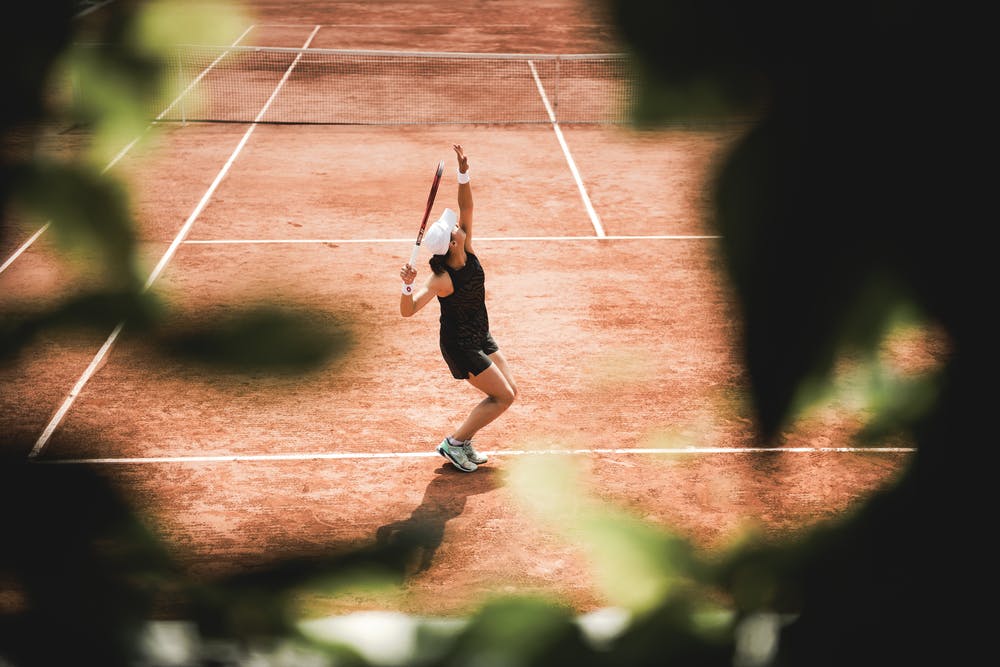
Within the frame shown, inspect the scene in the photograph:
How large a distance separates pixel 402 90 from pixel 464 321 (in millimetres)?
17725

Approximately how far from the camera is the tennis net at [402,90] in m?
22.0

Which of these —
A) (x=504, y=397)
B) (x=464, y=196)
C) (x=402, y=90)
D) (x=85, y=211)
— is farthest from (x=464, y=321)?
(x=402, y=90)

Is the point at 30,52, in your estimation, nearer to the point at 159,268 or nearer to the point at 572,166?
the point at 159,268

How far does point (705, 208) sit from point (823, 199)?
0.08m

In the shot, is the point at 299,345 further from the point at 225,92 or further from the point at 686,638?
the point at 225,92

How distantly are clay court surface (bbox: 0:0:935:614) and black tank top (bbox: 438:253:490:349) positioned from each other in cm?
57

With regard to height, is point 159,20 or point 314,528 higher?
point 159,20

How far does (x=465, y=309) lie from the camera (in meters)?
7.96

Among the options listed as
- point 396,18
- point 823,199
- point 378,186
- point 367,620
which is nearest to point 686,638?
point 367,620

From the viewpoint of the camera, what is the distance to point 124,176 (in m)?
0.78

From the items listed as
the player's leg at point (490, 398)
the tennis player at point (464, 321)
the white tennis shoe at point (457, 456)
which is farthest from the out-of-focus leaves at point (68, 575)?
the white tennis shoe at point (457, 456)

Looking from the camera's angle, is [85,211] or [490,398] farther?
[490,398]

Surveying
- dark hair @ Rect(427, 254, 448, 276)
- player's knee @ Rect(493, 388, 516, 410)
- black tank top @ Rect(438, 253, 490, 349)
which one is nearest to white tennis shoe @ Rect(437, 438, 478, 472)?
player's knee @ Rect(493, 388, 516, 410)

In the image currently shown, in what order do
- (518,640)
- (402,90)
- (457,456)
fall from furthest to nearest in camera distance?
(402,90)
(457,456)
(518,640)
